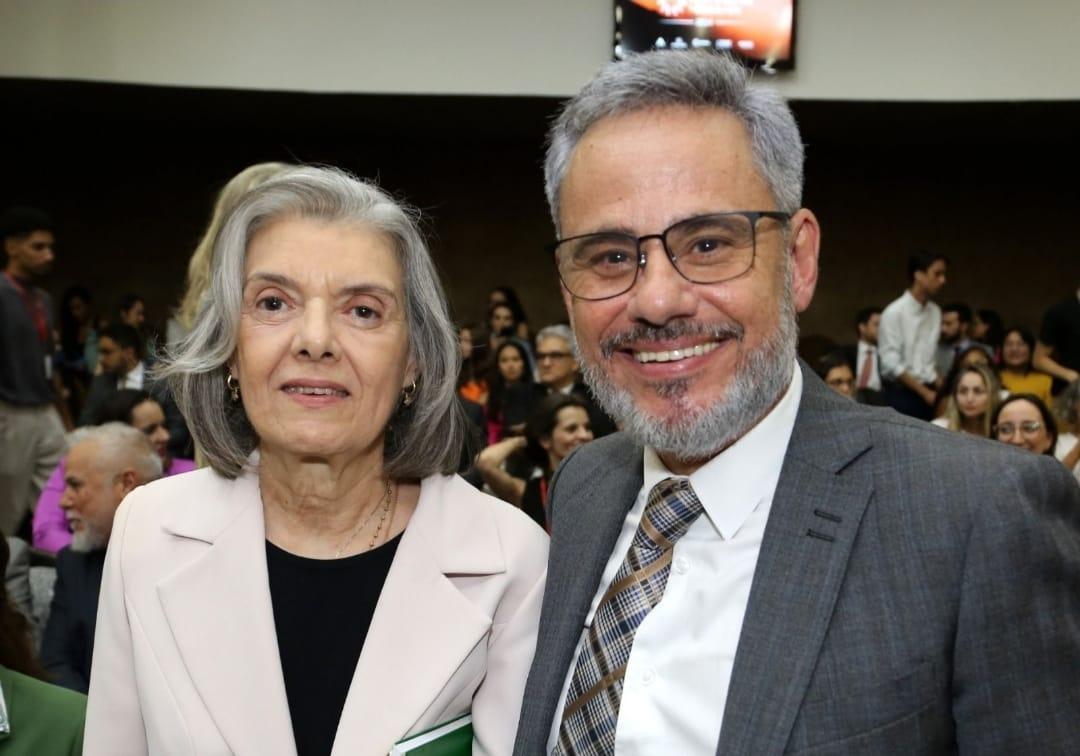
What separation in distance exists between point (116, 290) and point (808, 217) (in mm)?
10620

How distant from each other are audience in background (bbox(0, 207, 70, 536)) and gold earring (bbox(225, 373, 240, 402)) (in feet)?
12.4

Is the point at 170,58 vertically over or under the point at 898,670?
over

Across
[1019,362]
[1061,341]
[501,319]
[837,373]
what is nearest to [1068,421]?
[837,373]

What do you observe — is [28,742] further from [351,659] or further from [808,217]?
[808,217]

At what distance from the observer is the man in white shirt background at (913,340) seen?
824cm

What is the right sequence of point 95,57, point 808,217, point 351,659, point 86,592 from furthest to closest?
point 95,57, point 86,592, point 351,659, point 808,217

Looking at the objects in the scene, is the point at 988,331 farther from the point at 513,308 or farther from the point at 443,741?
the point at 443,741

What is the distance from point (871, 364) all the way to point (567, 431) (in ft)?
15.2

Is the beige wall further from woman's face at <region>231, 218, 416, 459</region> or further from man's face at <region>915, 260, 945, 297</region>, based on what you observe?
woman's face at <region>231, 218, 416, 459</region>

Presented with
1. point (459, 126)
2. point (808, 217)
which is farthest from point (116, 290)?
point (808, 217)

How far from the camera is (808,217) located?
164 cm

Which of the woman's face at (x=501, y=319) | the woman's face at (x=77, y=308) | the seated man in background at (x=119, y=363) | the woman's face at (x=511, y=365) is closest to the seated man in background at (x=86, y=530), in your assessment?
the seated man in background at (x=119, y=363)

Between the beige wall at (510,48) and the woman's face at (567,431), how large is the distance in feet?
11.5

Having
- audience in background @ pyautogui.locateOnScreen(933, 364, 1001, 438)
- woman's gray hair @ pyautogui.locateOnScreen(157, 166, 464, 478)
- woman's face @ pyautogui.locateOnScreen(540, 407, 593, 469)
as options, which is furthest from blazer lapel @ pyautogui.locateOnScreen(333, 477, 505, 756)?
audience in background @ pyautogui.locateOnScreen(933, 364, 1001, 438)
